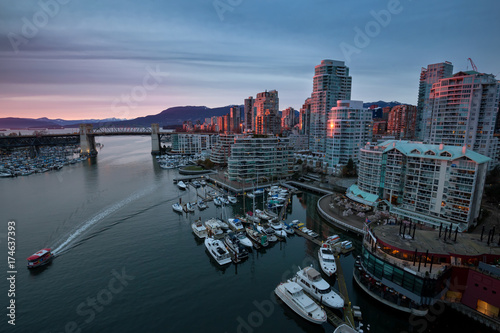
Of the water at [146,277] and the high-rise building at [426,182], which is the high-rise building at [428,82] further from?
the water at [146,277]

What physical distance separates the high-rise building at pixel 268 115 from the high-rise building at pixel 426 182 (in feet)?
230

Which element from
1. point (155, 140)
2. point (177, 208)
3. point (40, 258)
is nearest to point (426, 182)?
point (177, 208)

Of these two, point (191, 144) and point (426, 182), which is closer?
point (426, 182)

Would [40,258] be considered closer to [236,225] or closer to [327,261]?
[236,225]

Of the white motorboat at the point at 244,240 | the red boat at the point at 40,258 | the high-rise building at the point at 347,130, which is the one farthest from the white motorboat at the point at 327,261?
the high-rise building at the point at 347,130

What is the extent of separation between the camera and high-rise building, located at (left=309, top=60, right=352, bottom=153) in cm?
8375

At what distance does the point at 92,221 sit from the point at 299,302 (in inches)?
1151

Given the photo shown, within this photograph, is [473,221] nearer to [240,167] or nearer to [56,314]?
[240,167]

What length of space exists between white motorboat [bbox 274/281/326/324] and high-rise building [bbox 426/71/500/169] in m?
45.9

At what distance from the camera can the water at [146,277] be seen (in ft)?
57.1

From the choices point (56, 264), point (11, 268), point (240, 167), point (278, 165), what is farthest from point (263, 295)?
point (278, 165)

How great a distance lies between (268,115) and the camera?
106062mm

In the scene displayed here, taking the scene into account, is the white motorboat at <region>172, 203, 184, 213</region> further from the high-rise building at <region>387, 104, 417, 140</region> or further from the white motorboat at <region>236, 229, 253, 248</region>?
the high-rise building at <region>387, 104, 417, 140</region>

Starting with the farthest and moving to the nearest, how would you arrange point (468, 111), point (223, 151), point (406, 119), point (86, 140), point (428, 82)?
point (406, 119)
point (86, 140)
point (428, 82)
point (223, 151)
point (468, 111)
